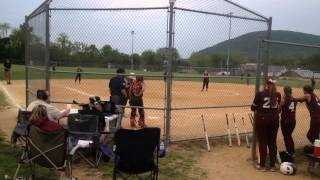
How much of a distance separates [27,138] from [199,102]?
1495cm

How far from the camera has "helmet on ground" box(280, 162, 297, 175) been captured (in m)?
8.20

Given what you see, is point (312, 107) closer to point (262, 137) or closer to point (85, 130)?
point (262, 137)

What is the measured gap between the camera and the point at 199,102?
69.4ft

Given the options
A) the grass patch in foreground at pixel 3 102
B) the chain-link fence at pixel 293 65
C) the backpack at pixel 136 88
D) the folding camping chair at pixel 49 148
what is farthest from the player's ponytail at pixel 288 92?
the grass patch in foreground at pixel 3 102

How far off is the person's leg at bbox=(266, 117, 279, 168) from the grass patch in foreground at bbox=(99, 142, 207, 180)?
1.37m

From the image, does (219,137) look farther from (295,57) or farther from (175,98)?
(175,98)

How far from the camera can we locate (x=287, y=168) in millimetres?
8211

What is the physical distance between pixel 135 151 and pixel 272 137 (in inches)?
129

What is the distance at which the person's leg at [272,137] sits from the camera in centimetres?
826

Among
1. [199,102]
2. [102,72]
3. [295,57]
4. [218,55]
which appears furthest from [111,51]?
[199,102]

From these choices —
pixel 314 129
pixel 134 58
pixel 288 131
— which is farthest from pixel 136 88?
pixel 314 129

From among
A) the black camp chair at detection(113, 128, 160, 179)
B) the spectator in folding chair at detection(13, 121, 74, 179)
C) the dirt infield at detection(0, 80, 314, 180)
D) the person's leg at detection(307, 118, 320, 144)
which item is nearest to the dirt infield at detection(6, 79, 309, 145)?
the dirt infield at detection(0, 80, 314, 180)

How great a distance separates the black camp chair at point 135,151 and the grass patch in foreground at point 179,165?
1.34 m

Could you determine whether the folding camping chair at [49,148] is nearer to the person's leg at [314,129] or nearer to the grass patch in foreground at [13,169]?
the grass patch in foreground at [13,169]
